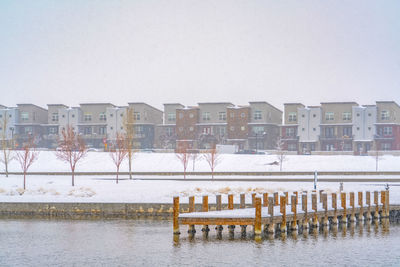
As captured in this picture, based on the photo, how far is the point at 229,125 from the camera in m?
118

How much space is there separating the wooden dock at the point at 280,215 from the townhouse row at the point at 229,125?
69583 millimetres

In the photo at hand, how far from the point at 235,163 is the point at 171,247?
59.2 meters

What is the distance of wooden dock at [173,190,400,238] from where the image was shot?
87.4 ft

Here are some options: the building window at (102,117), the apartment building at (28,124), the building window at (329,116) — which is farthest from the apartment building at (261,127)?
the apartment building at (28,124)

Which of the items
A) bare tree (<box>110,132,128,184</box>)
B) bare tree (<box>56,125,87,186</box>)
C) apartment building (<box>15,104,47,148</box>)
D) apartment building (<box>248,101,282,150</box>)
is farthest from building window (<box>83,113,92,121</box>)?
bare tree (<box>56,125,87,186</box>)

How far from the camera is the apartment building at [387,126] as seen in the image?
110250 millimetres

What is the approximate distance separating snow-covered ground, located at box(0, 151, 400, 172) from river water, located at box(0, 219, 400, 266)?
48392 millimetres

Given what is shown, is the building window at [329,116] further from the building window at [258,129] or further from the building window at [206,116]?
the building window at [206,116]

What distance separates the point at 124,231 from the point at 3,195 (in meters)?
14.4

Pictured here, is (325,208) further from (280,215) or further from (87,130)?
(87,130)

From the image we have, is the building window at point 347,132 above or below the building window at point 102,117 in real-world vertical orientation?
below

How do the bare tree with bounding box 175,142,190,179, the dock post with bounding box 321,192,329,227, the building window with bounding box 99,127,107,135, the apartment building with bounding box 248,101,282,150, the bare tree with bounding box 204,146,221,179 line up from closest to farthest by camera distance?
the dock post with bounding box 321,192,329,227
the bare tree with bounding box 204,146,221,179
the bare tree with bounding box 175,142,190,179
the apartment building with bounding box 248,101,282,150
the building window with bounding box 99,127,107,135

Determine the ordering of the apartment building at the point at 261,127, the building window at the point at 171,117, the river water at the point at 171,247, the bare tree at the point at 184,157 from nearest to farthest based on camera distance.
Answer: the river water at the point at 171,247 → the bare tree at the point at 184,157 → the apartment building at the point at 261,127 → the building window at the point at 171,117

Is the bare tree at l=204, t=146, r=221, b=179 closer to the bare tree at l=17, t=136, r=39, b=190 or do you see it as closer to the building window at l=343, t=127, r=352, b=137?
the bare tree at l=17, t=136, r=39, b=190
